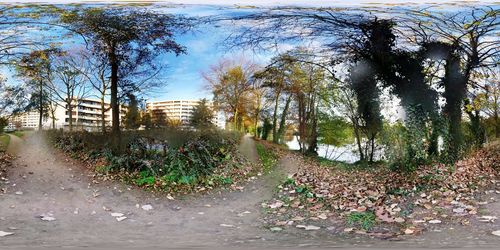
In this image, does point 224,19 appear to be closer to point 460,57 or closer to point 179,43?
point 179,43

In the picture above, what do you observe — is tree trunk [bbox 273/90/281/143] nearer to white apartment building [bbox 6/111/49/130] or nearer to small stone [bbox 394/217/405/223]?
small stone [bbox 394/217/405/223]

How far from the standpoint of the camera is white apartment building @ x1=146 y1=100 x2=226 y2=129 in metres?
3.08

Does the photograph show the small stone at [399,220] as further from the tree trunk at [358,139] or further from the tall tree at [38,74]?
the tall tree at [38,74]

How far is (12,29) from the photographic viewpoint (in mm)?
3424

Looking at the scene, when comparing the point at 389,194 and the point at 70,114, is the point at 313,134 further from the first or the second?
the point at 70,114

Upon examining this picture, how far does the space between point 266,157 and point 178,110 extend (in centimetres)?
64

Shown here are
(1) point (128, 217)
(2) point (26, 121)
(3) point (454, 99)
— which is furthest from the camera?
(3) point (454, 99)

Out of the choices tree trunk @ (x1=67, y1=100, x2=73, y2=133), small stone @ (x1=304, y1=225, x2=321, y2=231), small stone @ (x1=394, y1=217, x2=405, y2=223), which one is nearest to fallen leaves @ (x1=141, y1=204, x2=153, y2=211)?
tree trunk @ (x1=67, y1=100, x2=73, y2=133)

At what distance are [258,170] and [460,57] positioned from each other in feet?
5.16

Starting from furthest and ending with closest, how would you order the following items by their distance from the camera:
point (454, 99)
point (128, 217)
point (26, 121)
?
point (454, 99), point (26, 121), point (128, 217)

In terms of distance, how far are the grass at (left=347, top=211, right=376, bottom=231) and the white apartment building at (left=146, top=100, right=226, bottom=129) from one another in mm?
990

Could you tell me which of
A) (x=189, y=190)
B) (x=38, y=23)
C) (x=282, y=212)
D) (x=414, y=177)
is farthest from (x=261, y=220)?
(x=38, y=23)

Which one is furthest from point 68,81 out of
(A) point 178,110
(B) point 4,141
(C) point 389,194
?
(C) point 389,194

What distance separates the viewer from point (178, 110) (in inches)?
121
